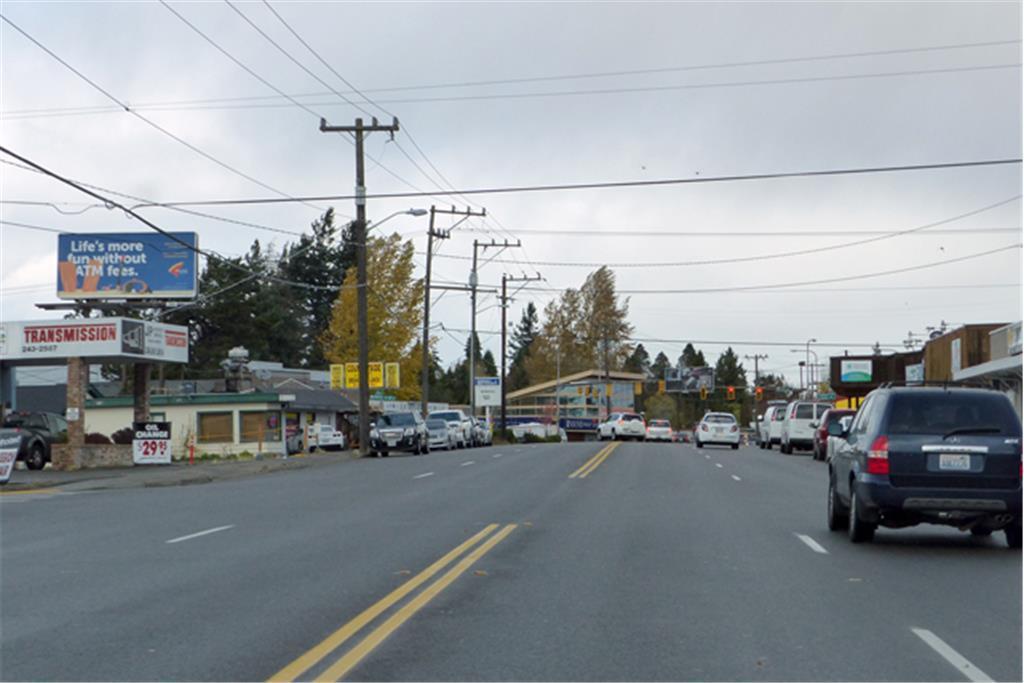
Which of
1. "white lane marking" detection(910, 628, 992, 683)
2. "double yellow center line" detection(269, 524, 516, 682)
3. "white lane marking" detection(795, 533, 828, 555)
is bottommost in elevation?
"white lane marking" detection(795, 533, 828, 555)

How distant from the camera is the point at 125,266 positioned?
48812mm

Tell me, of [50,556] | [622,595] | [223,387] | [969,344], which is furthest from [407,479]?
[223,387]

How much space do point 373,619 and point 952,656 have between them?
14.3 feet

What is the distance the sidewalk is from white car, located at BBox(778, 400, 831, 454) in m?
19.5

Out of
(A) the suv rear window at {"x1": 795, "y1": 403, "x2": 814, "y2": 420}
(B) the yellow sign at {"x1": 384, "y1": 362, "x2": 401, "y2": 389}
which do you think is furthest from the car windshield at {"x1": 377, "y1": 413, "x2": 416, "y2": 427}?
(A) the suv rear window at {"x1": 795, "y1": 403, "x2": 814, "y2": 420}

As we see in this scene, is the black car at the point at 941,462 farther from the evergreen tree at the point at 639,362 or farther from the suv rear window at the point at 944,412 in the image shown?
the evergreen tree at the point at 639,362

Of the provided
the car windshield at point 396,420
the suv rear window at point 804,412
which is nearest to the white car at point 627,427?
the suv rear window at point 804,412

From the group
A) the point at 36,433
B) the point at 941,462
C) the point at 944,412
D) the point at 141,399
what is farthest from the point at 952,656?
the point at 141,399

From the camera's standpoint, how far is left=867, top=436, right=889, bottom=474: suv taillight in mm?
14305

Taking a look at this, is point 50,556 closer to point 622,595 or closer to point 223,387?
point 622,595

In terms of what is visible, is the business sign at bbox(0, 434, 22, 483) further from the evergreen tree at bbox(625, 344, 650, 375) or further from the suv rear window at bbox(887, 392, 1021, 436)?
the evergreen tree at bbox(625, 344, 650, 375)

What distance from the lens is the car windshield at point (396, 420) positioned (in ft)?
159

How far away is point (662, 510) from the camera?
20.0 meters

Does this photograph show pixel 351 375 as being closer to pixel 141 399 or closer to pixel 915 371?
pixel 141 399
